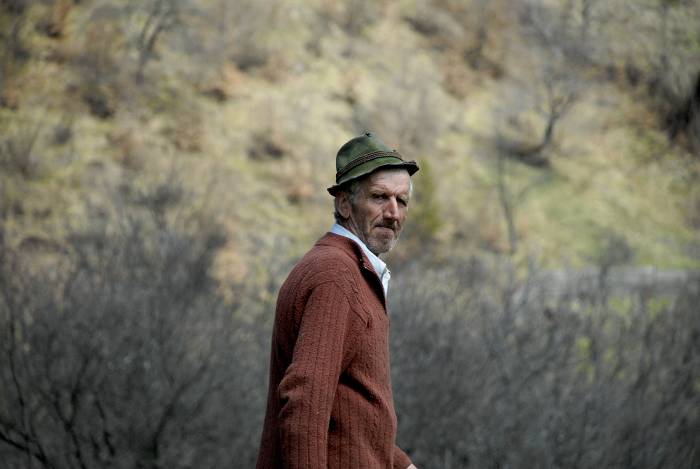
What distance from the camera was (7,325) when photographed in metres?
8.36

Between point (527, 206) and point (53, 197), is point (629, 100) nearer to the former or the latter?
point (527, 206)

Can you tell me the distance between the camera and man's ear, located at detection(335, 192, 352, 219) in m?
2.32

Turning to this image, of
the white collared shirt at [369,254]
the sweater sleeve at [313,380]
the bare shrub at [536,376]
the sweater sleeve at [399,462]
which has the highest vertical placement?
the white collared shirt at [369,254]

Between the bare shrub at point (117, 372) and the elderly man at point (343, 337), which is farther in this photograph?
the bare shrub at point (117, 372)

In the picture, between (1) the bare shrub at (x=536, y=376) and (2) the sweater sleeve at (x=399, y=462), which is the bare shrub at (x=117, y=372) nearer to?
(1) the bare shrub at (x=536, y=376)

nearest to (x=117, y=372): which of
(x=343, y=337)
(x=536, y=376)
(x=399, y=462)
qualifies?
(x=536, y=376)

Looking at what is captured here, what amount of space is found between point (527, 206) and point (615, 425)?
20.1 metres

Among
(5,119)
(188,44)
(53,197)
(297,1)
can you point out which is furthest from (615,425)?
(297,1)

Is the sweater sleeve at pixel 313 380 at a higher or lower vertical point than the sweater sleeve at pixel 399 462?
higher

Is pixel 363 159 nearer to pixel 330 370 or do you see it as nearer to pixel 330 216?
pixel 330 370

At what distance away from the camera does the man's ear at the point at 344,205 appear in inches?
91.4

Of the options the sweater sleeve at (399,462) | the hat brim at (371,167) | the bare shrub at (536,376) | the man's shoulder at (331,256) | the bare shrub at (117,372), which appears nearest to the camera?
the man's shoulder at (331,256)

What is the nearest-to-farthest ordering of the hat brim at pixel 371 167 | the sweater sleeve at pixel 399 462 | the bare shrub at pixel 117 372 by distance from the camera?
the hat brim at pixel 371 167 → the sweater sleeve at pixel 399 462 → the bare shrub at pixel 117 372

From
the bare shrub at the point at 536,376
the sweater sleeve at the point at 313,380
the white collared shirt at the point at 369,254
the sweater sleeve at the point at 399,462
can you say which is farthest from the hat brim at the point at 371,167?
the bare shrub at the point at 536,376
